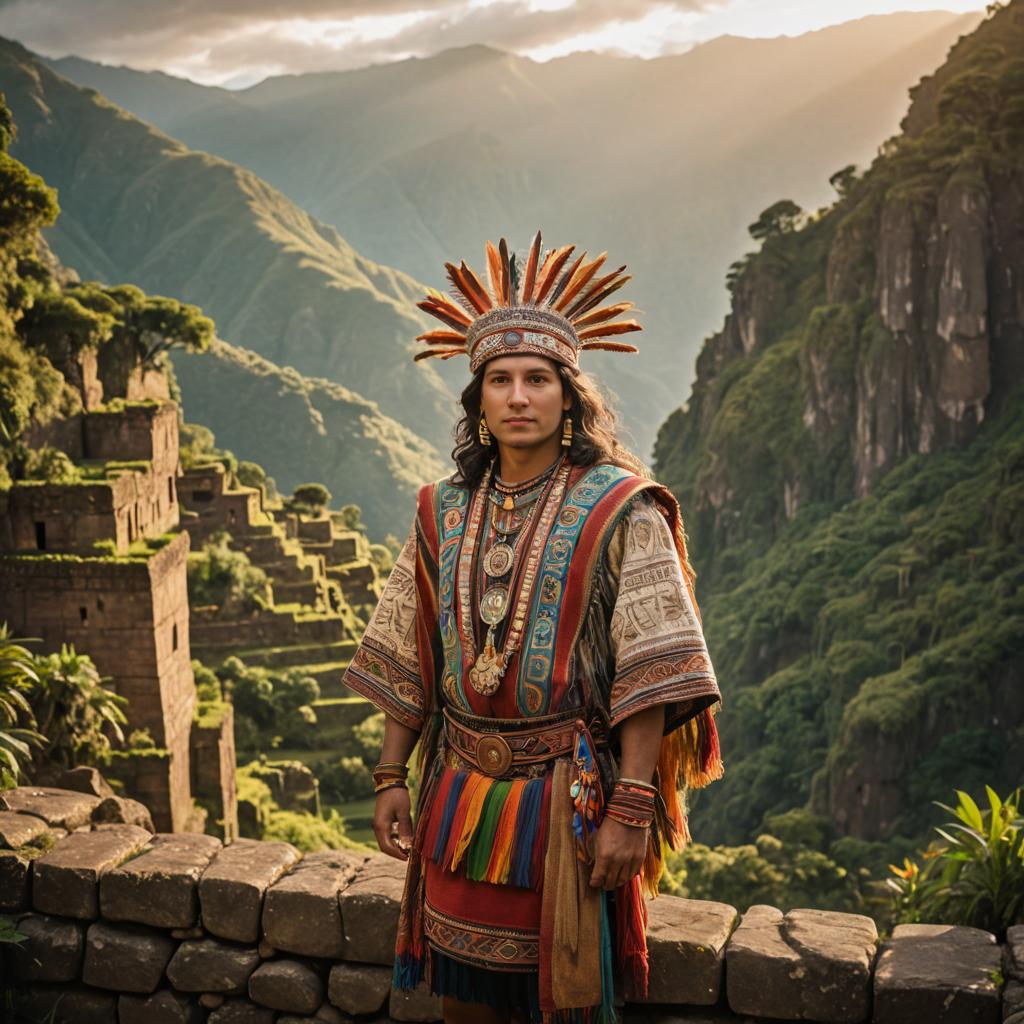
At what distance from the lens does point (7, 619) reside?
1980cm

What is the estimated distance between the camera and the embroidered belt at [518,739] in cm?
320

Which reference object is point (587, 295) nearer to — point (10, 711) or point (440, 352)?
point (440, 352)

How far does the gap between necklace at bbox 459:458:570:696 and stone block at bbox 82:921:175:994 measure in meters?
1.73

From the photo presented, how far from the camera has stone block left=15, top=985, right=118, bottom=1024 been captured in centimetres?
429

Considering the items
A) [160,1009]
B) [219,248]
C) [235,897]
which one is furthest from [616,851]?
[219,248]

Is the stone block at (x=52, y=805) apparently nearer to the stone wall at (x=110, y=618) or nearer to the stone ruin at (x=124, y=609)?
the stone ruin at (x=124, y=609)

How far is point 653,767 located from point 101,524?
19.0 m

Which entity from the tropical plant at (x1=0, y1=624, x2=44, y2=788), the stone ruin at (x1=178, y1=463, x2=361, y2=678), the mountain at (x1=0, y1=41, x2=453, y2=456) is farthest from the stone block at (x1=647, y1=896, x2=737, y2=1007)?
the mountain at (x1=0, y1=41, x2=453, y2=456)

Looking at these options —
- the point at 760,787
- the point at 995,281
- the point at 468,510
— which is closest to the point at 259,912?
the point at 468,510

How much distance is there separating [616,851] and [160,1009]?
1960 mm

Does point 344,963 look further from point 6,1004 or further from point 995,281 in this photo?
point 995,281

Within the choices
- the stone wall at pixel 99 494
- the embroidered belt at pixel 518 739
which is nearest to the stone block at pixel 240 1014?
the embroidered belt at pixel 518 739

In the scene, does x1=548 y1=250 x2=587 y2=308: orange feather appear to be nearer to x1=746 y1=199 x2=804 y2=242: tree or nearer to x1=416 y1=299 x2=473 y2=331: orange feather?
x1=416 y1=299 x2=473 y2=331: orange feather

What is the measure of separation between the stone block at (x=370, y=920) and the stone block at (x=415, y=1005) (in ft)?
0.37
